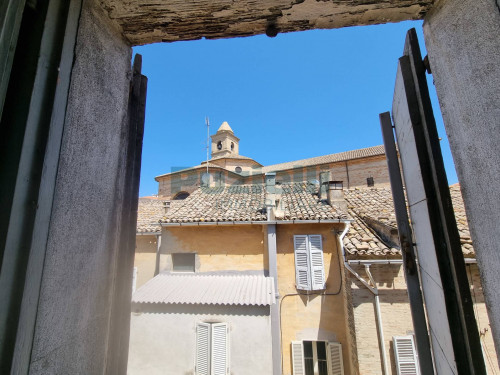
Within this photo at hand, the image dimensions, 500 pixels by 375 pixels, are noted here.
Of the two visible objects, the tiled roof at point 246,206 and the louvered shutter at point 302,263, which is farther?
the tiled roof at point 246,206

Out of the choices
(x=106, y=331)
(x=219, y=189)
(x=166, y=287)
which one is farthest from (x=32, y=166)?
(x=219, y=189)

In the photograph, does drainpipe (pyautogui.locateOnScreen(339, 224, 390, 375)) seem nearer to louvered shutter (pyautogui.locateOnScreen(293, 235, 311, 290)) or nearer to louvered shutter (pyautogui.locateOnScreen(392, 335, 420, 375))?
louvered shutter (pyautogui.locateOnScreen(392, 335, 420, 375))

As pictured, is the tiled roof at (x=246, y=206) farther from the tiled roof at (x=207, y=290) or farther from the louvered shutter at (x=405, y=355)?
the louvered shutter at (x=405, y=355)

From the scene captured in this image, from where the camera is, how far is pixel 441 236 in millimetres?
1264

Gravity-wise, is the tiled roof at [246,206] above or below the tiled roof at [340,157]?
below

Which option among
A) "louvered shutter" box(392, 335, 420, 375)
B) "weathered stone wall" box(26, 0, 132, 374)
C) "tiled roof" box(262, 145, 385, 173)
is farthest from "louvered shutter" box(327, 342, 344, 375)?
"tiled roof" box(262, 145, 385, 173)

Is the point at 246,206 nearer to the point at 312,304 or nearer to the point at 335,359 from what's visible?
the point at 312,304

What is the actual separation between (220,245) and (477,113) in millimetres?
8995

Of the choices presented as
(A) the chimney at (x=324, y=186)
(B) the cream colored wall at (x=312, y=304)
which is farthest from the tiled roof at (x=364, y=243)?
(A) the chimney at (x=324, y=186)

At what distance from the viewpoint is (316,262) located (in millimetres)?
8859

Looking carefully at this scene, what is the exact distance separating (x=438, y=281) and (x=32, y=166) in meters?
1.81

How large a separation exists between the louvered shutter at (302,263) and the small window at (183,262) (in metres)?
3.75

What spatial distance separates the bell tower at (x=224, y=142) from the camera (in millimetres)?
37781

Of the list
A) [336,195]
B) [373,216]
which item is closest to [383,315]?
[373,216]
